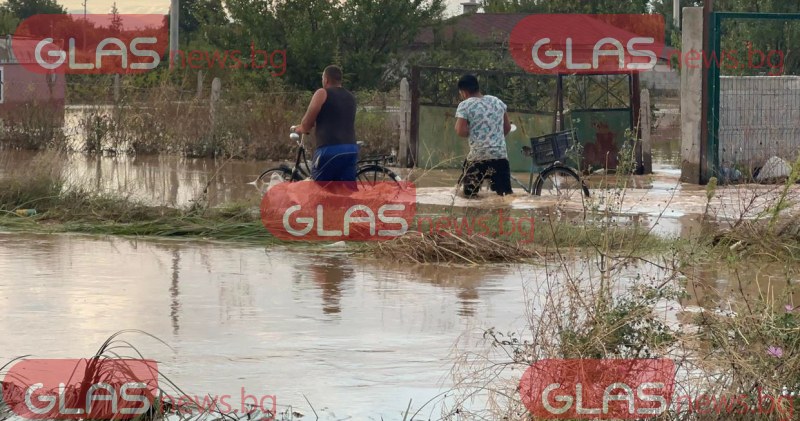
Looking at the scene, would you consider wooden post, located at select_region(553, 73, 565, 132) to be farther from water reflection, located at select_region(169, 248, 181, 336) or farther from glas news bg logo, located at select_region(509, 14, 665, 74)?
glas news bg logo, located at select_region(509, 14, 665, 74)

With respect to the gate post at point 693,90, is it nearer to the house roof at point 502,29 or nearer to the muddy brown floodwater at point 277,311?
the muddy brown floodwater at point 277,311

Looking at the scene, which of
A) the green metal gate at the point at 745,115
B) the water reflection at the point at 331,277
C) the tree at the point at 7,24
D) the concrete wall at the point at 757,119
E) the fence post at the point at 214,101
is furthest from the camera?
the tree at the point at 7,24

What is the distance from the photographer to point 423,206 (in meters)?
16.1

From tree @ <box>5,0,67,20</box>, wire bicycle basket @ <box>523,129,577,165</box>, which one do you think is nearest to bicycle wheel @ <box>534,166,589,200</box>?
wire bicycle basket @ <box>523,129,577,165</box>

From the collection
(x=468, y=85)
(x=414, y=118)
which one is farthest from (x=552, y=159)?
(x=414, y=118)

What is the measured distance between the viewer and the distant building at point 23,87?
2628 centimetres

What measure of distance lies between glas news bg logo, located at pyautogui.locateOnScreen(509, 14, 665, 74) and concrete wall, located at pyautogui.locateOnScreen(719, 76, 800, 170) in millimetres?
17709

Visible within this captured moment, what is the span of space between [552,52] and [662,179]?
79.2ft

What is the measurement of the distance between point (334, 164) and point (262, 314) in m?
4.73

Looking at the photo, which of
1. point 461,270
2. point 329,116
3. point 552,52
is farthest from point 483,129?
point 552,52

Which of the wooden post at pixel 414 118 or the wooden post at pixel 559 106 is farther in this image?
the wooden post at pixel 414 118

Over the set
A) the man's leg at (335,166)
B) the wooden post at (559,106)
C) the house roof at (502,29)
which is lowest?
the man's leg at (335,166)

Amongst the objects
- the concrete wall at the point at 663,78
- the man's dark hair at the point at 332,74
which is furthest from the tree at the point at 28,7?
the man's dark hair at the point at 332,74

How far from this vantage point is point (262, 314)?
930cm
